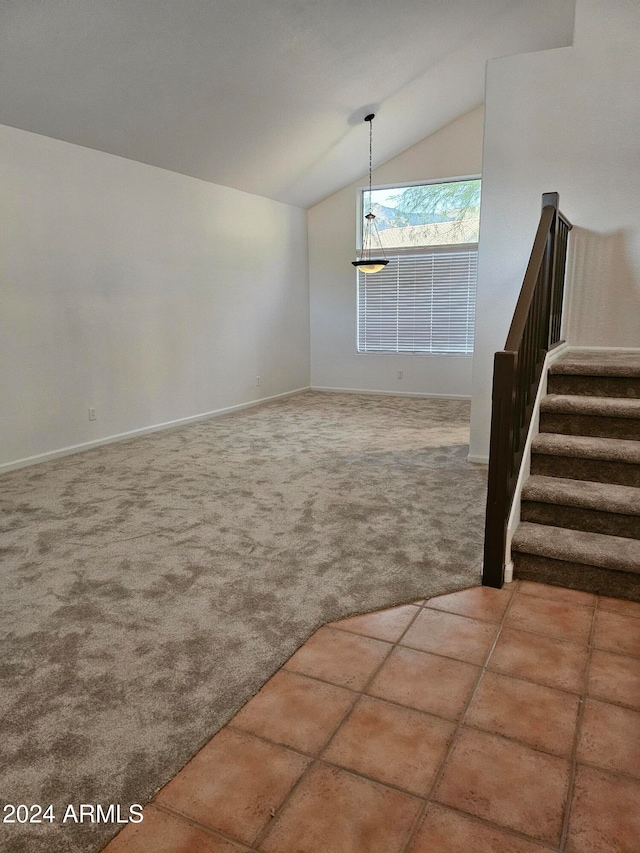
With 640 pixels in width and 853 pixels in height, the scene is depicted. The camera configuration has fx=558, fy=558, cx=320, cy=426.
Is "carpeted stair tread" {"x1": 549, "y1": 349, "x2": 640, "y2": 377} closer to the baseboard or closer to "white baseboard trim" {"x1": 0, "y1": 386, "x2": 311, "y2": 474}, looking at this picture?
the baseboard

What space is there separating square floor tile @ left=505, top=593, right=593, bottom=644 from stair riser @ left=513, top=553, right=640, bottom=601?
0.15 metres

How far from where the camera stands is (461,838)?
4.20 feet

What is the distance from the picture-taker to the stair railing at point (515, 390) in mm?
2264

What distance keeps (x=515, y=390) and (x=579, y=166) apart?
235cm

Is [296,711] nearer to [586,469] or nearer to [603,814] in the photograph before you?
[603,814]

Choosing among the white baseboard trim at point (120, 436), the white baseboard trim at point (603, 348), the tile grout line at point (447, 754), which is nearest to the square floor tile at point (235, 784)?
the tile grout line at point (447, 754)

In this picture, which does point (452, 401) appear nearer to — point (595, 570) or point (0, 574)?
point (595, 570)

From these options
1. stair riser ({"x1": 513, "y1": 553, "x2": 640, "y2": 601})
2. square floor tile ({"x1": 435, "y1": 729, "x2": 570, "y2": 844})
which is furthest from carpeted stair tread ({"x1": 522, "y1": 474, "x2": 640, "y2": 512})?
square floor tile ({"x1": 435, "y1": 729, "x2": 570, "y2": 844})

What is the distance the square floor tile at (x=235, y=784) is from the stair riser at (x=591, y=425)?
7.04ft

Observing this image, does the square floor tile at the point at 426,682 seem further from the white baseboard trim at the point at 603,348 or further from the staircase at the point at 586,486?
the white baseboard trim at the point at 603,348

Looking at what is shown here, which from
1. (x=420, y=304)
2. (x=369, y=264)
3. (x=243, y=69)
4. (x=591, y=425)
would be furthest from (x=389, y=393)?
(x=591, y=425)

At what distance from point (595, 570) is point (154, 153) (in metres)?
4.94

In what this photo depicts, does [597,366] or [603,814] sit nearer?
[603,814]

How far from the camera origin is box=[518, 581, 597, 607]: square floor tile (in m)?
2.29
